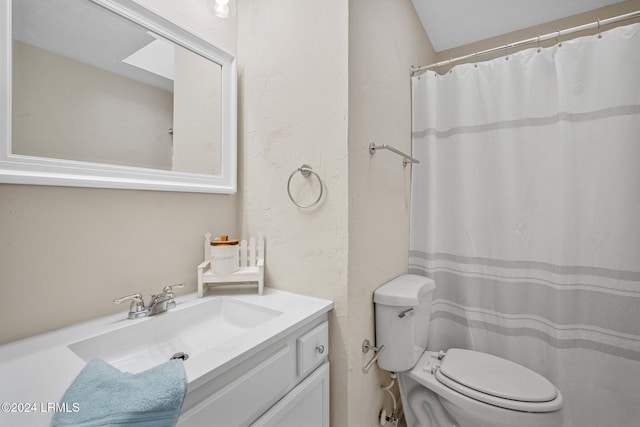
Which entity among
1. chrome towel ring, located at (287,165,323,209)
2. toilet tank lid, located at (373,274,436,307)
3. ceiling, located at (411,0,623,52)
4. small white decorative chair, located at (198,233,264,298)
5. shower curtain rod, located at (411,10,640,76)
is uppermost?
ceiling, located at (411,0,623,52)

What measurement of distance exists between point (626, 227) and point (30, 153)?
218 cm

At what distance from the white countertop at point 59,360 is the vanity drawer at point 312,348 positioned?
6cm

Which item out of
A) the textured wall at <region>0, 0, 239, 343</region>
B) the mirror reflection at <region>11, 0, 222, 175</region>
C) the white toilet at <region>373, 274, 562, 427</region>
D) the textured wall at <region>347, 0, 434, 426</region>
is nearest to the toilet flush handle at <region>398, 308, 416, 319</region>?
the white toilet at <region>373, 274, 562, 427</region>

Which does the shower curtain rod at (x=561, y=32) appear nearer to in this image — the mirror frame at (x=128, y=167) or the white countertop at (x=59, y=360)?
the mirror frame at (x=128, y=167)

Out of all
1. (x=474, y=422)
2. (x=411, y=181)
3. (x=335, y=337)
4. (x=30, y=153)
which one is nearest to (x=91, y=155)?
(x=30, y=153)

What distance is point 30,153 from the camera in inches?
29.8

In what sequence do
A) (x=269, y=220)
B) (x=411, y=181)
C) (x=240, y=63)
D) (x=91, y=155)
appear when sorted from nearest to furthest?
(x=91, y=155), (x=269, y=220), (x=240, y=63), (x=411, y=181)

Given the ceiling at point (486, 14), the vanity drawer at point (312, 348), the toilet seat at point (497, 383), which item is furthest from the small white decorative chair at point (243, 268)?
the ceiling at point (486, 14)

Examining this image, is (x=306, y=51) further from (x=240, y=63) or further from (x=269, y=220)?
(x=269, y=220)

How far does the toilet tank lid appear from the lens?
3.82ft

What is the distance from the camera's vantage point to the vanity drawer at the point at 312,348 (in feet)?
2.84

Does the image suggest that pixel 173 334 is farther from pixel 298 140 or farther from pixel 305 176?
pixel 298 140

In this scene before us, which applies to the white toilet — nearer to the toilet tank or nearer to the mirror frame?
the toilet tank

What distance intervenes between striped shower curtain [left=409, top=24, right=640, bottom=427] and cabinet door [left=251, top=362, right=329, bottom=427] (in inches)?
35.9
